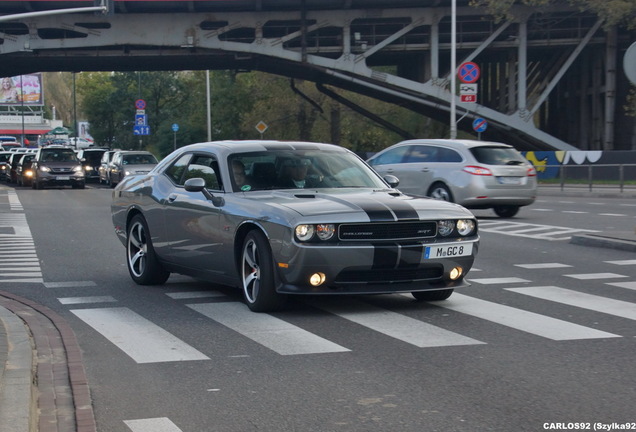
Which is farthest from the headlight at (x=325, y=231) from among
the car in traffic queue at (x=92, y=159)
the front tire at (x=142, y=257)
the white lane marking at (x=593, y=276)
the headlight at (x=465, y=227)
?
the car in traffic queue at (x=92, y=159)

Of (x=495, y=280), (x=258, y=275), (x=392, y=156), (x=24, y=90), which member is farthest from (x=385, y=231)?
(x=24, y=90)

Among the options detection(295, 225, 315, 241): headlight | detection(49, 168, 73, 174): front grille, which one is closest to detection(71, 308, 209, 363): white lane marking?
detection(295, 225, 315, 241): headlight

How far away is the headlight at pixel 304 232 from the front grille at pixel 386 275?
16.2 inches

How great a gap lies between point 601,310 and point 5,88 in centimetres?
17639

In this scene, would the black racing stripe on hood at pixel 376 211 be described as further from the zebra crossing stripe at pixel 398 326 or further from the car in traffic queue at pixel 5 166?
the car in traffic queue at pixel 5 166

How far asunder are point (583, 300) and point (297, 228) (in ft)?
9.78

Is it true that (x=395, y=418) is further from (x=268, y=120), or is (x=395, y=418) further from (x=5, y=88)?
(x=5, y=88)

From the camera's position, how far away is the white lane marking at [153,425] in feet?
18.1

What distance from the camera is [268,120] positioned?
68.2 m

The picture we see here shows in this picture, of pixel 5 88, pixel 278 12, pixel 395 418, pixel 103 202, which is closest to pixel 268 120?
pixel 278 12

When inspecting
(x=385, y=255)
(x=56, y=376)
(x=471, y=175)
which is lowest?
(x=56, y=376)

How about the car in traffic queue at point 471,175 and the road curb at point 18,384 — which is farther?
the car in traffic queue at point 471,175

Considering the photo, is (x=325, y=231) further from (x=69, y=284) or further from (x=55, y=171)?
(x=55, y=171)

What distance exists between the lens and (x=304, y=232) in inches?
349
